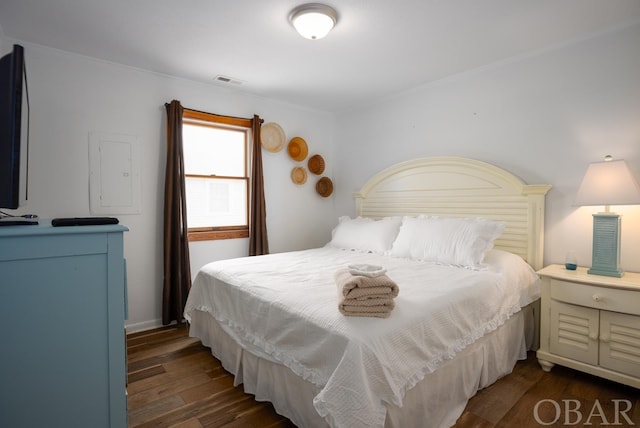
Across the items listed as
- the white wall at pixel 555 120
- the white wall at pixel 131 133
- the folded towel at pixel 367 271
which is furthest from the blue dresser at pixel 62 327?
the white wall at pixel 555 120

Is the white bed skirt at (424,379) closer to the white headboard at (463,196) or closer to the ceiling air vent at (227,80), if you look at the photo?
the white headboard at (463,196)

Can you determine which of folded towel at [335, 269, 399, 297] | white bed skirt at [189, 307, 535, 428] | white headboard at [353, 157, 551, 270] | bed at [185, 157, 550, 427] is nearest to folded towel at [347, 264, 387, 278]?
folded towel at [335, 269, 399, 297]

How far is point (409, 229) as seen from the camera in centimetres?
302

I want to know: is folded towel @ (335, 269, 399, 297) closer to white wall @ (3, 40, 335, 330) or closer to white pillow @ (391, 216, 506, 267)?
white pillow @ (391, 216, 506, 267)

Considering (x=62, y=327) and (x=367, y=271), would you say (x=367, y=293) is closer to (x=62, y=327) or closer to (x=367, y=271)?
(x=367, y=271)

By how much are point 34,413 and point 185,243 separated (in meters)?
2.28

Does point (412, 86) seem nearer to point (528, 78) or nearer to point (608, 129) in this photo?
point (528, 78)

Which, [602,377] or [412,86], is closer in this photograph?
[602,377]

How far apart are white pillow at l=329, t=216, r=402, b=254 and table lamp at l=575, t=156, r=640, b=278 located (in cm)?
149

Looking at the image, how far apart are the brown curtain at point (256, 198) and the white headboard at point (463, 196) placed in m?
1.21

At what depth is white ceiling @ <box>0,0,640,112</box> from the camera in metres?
2.07

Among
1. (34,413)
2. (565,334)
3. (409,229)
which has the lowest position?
(565,334)

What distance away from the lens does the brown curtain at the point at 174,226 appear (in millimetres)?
3117

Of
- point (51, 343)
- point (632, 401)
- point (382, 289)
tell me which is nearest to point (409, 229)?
point (382, 289)
